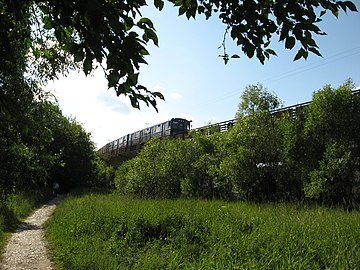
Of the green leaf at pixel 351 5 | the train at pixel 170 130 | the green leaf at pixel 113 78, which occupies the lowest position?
the green leaf at pixel 113 78

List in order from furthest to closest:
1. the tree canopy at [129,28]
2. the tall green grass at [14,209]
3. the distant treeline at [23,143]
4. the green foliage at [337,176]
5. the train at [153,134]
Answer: the train at [153,134]
the tall green grass at [14,209]
the green foliage at [337,176]
the distant treeline at [23,143]
the tree canopy at [129,28]

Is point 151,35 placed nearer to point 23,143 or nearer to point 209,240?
point 209,240

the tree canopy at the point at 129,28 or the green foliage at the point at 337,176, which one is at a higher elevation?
the tree canopy at the point at 129,28

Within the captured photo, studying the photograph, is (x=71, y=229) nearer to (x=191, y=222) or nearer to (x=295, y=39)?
(x=191, y=222)

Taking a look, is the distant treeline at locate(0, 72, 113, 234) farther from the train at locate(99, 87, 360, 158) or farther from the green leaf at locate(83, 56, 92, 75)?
the train at locate(99, 87, 360, 158)

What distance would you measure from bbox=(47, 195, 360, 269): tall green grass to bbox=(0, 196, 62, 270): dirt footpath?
351 mm

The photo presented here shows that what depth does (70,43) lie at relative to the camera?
2090mm

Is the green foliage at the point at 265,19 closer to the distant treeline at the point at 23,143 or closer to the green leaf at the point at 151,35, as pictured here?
the green leaf at the point at 151,35

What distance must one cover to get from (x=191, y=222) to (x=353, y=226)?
12.3 feet

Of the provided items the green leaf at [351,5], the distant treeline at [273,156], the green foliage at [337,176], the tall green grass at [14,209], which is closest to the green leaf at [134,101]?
the green leaf at [351,5]

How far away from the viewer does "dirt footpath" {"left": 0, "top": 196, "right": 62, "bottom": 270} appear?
7551mm

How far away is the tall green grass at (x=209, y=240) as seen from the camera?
556 cm

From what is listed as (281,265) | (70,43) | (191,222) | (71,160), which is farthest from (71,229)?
(71,160)

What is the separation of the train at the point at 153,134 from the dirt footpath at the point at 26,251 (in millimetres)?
14646
